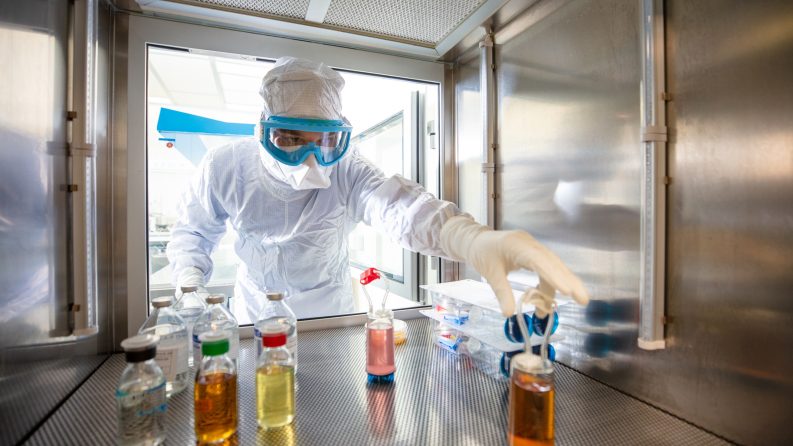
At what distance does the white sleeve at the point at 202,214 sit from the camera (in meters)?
1.44

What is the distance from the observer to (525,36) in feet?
4.14

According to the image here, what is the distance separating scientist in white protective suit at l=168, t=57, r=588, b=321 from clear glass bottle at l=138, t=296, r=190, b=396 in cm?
19

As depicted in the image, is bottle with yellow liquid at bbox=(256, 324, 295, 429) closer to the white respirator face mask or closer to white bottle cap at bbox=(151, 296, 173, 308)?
white bottle cap at bbox=(151, 296, 173, 308)

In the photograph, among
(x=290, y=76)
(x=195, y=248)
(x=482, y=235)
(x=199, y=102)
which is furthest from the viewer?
(x=199, y=102)

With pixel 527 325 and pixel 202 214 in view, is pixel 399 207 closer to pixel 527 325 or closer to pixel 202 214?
pixel 527 325

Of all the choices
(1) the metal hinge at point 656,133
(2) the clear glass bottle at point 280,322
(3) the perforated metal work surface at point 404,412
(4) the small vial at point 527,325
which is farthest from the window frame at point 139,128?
(1) the metal hinge at point 656,133

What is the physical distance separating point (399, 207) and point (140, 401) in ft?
2.59

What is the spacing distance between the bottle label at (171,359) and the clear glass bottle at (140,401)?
18 centimetres

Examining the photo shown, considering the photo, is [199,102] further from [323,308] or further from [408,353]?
[408,353]

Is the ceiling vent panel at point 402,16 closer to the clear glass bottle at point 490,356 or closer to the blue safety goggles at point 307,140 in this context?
the blue safety goggles at point 307,140

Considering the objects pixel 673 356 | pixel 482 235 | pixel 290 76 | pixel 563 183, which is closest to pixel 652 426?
pixel 673 356

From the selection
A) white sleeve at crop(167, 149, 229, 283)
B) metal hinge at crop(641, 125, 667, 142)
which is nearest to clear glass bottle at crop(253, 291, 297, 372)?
white sleeve at crop(167, 149, 229, 283)

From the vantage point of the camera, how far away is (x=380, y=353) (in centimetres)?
99

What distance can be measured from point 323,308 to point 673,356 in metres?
1.21
